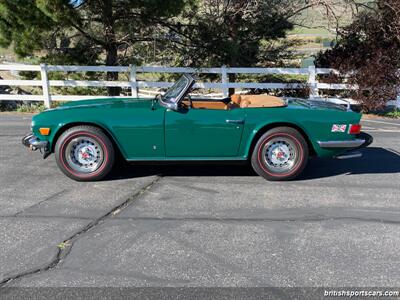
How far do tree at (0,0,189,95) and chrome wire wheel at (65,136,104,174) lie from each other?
226 inches

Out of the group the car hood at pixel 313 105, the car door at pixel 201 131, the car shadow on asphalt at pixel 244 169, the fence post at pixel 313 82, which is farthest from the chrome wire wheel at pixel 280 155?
the fence post at pixel 313 82

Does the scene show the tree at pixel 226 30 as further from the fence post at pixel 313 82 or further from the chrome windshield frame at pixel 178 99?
the chrome windshield frame at pixel 178 99

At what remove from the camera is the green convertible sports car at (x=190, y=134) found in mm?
5289

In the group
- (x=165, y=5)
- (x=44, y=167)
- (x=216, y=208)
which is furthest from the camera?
(x=165, y=5)

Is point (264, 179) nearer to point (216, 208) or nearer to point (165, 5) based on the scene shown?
point (216, 208)

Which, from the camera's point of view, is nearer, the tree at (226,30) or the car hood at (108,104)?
the car hood at (108,104)

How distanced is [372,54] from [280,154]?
751 centimetres

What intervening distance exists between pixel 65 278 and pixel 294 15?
45.7ft

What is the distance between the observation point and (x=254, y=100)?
5.66 m

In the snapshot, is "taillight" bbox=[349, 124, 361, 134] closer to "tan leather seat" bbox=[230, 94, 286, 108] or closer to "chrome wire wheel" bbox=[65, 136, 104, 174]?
"tan leather seat" bbox=[230, 94, 286, 108]

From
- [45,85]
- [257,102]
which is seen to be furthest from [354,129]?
[45,85]

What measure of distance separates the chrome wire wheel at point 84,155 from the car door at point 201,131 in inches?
34.0

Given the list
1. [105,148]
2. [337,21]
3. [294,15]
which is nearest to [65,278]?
[105,148]

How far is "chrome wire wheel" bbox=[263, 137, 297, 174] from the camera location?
5.45 m
